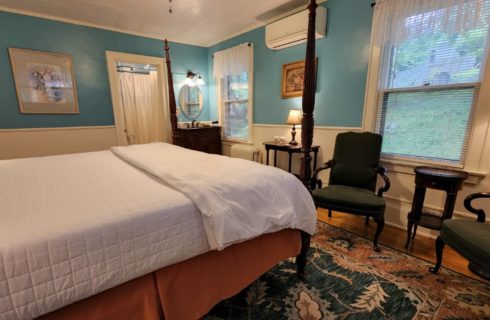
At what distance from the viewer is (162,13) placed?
319cm

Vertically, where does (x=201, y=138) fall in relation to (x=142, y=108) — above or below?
below

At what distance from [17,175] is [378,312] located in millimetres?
2607

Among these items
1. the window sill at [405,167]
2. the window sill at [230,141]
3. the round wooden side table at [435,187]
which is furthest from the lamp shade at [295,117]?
the round wooden side table at [435,187]

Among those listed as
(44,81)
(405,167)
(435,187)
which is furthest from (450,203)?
(44,81)

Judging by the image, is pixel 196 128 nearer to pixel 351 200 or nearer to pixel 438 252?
pixel 351 200

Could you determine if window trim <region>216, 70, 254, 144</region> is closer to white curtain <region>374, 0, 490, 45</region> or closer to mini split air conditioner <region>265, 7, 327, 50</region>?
mini split air conditioner <region>265, 7, 327, 50</region>

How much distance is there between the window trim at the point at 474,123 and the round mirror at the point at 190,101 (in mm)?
3251

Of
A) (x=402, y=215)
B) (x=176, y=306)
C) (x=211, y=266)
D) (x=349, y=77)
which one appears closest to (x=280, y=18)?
(x=349, y=77)

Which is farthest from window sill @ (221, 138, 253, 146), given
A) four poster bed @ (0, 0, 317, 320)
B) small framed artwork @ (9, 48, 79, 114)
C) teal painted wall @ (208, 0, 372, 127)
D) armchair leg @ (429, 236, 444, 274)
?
armchair leg @ (429, 236, 444, 274)

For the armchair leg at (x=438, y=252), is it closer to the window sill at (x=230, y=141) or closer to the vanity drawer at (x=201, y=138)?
the window sill at (x=230, y=141)

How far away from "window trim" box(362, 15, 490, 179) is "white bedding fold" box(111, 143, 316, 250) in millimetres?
1486

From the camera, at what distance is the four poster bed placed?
0.82m

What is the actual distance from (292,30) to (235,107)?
182 cm

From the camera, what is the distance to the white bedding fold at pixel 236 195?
1.13 meters
